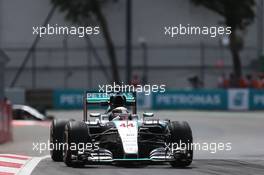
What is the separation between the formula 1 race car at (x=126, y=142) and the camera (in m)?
13.1

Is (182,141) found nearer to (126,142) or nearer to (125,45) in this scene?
(126,142)

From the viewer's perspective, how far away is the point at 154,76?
1961 inches

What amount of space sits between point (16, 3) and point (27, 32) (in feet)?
5.90

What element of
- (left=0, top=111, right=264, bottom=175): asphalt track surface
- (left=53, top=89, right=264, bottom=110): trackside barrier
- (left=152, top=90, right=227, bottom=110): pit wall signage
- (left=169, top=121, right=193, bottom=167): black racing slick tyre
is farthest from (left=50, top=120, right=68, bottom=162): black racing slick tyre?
(left=152, top=90, right=227, bottom=110): pit wall signage

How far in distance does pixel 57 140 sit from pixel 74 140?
4.36 ft

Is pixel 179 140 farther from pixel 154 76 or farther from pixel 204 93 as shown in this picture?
pixel 154 76

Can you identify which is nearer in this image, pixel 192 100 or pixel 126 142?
pixel 126 142

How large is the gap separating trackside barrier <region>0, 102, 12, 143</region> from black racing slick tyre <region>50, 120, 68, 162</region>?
5.14 meters

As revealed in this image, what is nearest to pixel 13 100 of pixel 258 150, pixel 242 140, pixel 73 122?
pixel 242 140

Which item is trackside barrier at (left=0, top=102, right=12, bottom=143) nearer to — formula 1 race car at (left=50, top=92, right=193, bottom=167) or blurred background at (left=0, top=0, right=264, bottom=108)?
formula 1 race car at (left=50, top=92, right=193, bottom=167)

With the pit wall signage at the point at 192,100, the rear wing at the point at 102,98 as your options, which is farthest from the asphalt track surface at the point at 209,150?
the pit wall signage at the point at 192,100

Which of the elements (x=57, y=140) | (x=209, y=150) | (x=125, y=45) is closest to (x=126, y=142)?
(x=57, y=140)

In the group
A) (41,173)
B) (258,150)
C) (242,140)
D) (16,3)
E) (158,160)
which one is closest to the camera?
(41,173)

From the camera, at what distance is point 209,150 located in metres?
18.9
